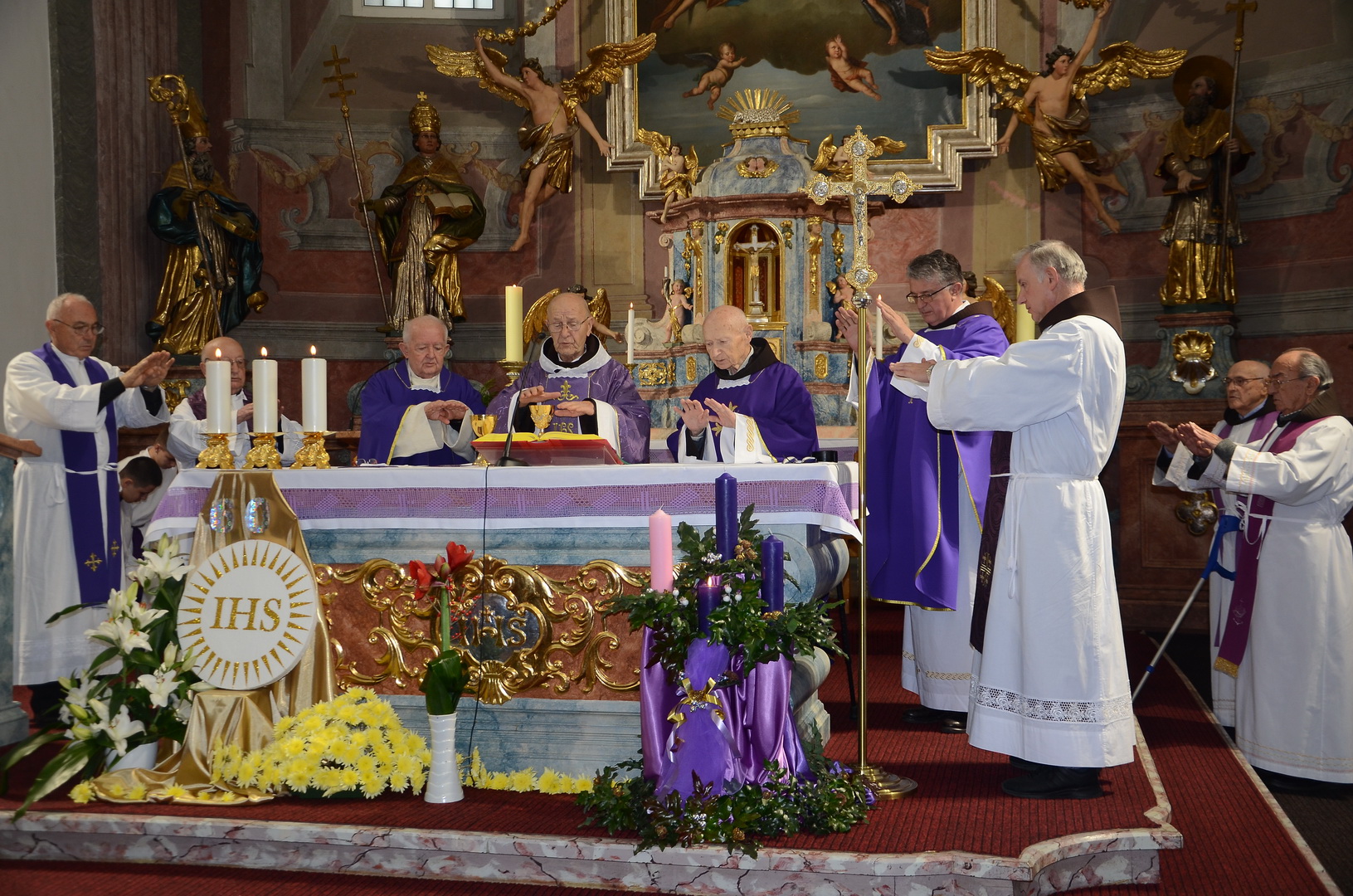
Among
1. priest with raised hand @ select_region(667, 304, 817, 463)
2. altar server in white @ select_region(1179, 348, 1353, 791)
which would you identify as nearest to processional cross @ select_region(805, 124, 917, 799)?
priest with raised hand @ select_region(667, 304, 817, 463)

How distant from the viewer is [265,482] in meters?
4.49

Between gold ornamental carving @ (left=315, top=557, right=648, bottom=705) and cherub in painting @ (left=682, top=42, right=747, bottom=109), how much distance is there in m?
6.50

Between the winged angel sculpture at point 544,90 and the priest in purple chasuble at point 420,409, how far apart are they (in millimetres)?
3742

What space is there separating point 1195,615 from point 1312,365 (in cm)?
395

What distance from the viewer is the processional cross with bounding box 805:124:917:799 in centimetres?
393

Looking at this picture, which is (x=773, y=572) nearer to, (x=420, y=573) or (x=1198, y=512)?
(x=420, y=573)

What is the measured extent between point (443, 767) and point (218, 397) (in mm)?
1671

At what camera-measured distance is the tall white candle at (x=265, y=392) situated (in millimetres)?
4516

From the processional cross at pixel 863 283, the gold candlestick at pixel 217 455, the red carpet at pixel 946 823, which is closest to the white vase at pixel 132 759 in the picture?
the red carpet at pixel 946 823

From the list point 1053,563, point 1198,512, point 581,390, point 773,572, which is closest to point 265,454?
point 581,390

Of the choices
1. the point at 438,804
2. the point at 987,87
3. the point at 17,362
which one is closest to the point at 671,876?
the point at 438,804

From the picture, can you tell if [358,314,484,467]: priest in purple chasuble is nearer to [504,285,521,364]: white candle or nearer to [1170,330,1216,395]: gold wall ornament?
[504,285,521,364]: white candle

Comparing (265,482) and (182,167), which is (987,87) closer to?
(182,167)

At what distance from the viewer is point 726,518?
12.6 feet
